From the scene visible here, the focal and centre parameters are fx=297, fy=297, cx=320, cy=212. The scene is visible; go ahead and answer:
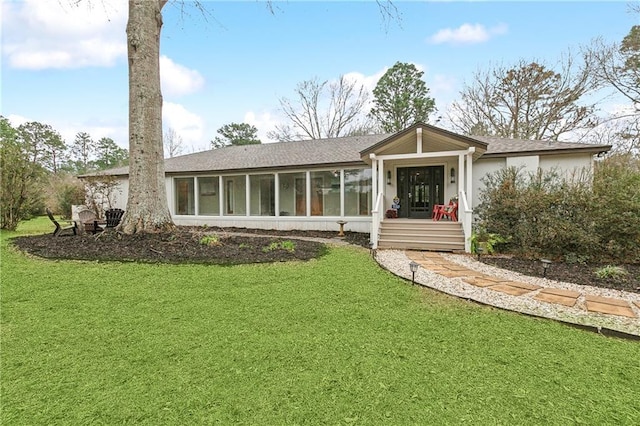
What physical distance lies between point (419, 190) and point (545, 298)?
7436mm

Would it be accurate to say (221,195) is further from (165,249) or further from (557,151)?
(557,151)

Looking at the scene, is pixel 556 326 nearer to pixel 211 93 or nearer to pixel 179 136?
pixel 211 93

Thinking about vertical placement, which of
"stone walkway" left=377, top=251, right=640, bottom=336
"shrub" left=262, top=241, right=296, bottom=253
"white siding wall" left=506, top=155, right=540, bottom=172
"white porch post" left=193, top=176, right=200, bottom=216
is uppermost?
"white siding wall" left=506, top=155, right=540, bottom=172

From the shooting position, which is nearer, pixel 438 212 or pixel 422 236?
pixel 422 236

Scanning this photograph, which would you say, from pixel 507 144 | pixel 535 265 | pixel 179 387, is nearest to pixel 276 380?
pixel 179 387

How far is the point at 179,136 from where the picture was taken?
114ft

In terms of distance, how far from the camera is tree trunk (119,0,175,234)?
7.93 meters

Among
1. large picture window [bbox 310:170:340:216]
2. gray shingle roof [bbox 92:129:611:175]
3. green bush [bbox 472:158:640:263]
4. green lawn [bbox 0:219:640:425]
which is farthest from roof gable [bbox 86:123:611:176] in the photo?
green lawn [bbox 0:219:640:425]

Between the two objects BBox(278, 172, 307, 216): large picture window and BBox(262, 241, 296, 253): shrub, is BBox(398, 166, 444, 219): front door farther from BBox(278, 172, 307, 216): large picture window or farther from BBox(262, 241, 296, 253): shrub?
BBox(262, 241, 296, 253): shrub

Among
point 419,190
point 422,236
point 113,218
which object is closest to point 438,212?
point 419,190

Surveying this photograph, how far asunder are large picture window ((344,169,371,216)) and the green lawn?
707 centimetres

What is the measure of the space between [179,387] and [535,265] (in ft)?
23.1

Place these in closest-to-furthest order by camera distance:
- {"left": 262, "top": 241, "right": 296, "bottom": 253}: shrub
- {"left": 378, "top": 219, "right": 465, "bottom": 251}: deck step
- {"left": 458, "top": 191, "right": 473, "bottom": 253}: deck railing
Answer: {"left": 262, "top": 241, "right": 296, "bottom": 253}: shrub
{"left": 458, "top": 191, "right": 473, "bottom": 253}: deck railing
{"left": 378, "top": 219, "right": 465, "bottom": 251}: deck step

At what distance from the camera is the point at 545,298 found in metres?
4.34
